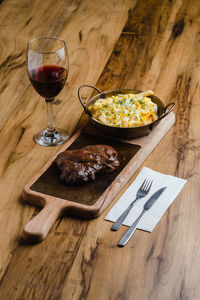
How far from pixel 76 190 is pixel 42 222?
0.54ft

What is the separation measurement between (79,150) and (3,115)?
18.9 inches

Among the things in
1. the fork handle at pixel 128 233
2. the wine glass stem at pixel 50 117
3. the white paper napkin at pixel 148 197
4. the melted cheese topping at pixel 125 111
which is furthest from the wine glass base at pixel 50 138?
the fork handle at pixel 128 233

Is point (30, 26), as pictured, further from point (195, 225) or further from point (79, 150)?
point (195, 225)

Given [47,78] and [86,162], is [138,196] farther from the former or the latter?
[47,78]

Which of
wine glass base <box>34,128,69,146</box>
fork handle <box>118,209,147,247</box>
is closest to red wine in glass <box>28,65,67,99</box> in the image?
wine glass base <box>34,128,69,146</box>

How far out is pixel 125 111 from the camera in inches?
63.2

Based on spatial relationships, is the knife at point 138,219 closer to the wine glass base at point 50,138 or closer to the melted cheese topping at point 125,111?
the melted cheese topping at point 125,111

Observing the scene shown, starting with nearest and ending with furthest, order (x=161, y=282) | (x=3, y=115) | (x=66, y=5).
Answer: (x=161, y=282) → (x=3, y=115) → (x=66, y=5)

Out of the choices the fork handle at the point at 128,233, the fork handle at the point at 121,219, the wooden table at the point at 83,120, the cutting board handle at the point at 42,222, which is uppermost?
the cutting board handle at the point at 42,222

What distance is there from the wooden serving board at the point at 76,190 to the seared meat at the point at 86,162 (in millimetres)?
23

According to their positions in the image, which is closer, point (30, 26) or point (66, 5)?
point (30, 26)

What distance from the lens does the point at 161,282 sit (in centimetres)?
110

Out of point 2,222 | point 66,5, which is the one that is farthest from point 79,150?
point 66,5

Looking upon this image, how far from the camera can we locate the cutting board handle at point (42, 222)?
1.20 meters
